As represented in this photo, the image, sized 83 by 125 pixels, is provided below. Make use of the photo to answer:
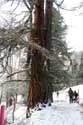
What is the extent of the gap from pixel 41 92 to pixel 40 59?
203 centimetres

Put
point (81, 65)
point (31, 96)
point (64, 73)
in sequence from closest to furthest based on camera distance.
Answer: point (31, 96) < point (64, 73) < point (81, 65)

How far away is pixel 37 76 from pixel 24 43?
588cm

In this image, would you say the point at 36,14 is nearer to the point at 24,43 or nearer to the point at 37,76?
the point at 37,76

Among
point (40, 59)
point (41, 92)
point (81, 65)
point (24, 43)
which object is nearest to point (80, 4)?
point (40, 59)

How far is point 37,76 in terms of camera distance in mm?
22344

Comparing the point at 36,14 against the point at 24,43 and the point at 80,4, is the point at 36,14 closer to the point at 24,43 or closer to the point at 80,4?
the point at 80,4

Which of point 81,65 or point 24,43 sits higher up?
point 24,43

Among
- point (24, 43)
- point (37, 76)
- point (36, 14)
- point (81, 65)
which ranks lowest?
point (81, 65)

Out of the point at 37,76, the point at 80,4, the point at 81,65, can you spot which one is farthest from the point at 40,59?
the point at 81,65

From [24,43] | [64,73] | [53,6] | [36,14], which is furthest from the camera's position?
[64,73]

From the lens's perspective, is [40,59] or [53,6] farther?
[53,6]

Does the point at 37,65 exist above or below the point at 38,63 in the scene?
below

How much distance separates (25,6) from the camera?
81.8 ft

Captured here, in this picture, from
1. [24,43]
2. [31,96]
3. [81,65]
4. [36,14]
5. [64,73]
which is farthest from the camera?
[81,65]
